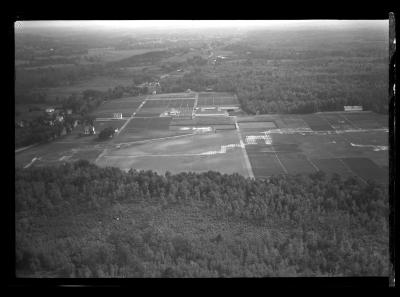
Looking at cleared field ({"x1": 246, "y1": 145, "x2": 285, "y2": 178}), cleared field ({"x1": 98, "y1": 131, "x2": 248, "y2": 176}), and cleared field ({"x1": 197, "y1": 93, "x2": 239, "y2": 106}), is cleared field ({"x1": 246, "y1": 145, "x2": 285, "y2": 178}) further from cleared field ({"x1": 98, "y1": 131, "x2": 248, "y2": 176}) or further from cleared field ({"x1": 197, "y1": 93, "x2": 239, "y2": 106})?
cleared field ({"x1": 197, "y1": 93, "x2": 239, "y2": 106})

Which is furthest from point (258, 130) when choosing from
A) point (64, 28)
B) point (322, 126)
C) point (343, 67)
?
point (64, 28)

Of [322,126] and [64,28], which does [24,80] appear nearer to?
[64,28]

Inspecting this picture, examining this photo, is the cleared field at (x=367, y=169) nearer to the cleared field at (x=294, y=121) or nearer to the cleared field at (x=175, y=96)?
the cleared field at (x=294, y=121)

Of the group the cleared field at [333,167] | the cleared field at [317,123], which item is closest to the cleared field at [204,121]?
the cleared field at [317,123]

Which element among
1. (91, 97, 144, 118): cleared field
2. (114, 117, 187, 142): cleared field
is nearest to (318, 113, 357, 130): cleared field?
(114, 117, 187, 142): cleared field

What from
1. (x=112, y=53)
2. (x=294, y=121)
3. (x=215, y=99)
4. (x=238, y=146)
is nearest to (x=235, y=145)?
(x=238, y=146)

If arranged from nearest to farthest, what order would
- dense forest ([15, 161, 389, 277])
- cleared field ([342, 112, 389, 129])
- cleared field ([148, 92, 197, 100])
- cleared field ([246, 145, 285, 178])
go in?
dense forest ([15, 161, 389, 277]) < cleared field ([342, 112, 389, 129]) < cleared field ([246, 145, 285, 178]) < cleared field ([148, 92, 197, 100])
